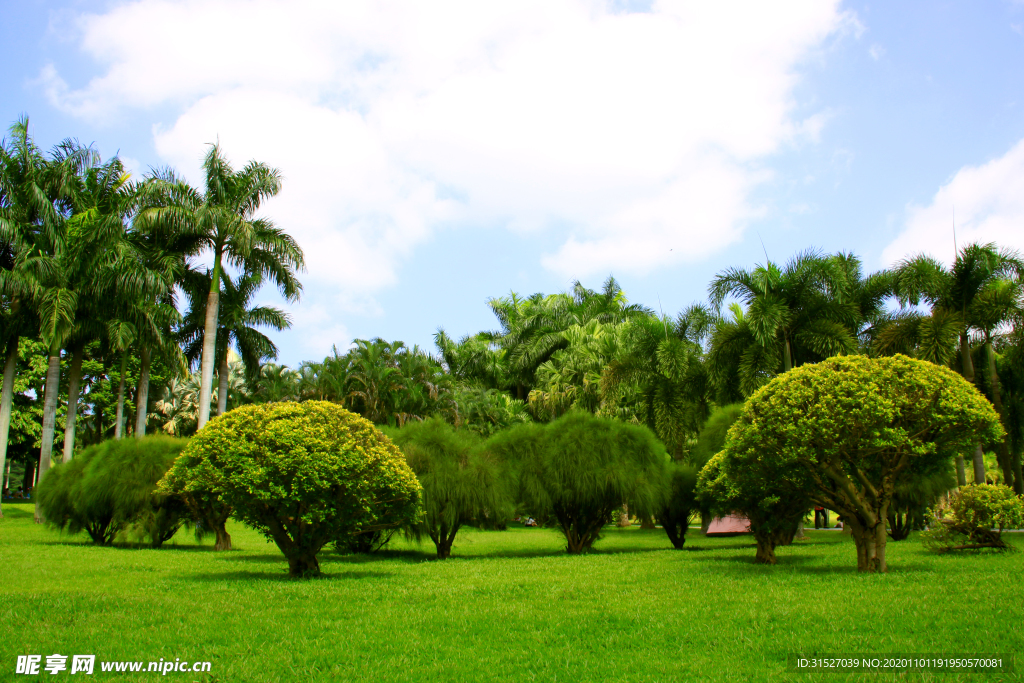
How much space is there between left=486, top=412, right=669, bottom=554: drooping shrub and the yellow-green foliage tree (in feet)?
25.0

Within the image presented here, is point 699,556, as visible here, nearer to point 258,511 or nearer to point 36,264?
point 258,511

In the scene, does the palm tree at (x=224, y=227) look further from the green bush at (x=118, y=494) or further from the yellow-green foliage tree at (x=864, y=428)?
the yellow-green foliage tree at (x=864, y=428)

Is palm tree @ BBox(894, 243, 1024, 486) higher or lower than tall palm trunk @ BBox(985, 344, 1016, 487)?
higher

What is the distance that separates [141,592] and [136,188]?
24623mm

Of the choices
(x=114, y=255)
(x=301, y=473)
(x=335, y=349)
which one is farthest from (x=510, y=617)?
(x=335, y=349)

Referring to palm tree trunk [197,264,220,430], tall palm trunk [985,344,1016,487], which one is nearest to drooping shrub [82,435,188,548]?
palm tree trunk [197,264,220,430]

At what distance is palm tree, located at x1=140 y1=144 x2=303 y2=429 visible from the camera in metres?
30.1

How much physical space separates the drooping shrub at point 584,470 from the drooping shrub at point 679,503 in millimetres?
1022

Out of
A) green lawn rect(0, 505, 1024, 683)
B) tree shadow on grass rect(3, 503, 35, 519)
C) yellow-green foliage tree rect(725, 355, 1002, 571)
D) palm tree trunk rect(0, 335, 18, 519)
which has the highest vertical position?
palm tree trunk rect(0, 335, 18, 519)

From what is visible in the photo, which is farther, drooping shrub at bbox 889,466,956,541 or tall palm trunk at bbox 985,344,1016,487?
tall palm trunk at bbox 985,344,1016,487

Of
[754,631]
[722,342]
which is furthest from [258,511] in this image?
[722,342]

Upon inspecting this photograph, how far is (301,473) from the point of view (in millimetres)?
12836

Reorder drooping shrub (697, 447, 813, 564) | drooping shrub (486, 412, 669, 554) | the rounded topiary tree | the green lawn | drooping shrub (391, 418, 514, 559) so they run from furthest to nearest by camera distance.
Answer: drooping shrub (486, 412, 669, 554)
drooping shrub (391, 418, 514, 559)
drooping shrub (697, 447, 813, 564)
the rounded topiary tree
the green lawn

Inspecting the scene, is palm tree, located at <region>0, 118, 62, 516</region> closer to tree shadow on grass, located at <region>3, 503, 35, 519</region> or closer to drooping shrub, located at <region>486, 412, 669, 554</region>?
tree shadow on grass, located at <region>3, 503, 35, 519</region>
